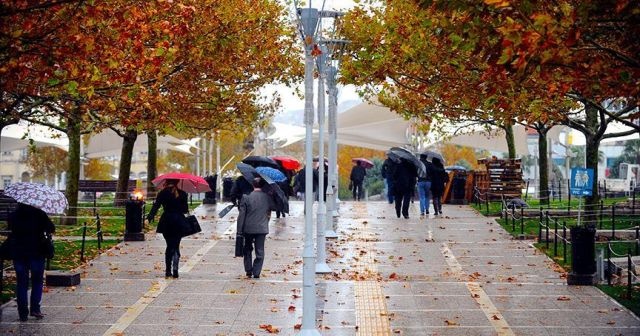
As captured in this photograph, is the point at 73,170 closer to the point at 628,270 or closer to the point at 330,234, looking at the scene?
the point at 330,234

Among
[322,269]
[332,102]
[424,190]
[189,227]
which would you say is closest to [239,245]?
[189,227]

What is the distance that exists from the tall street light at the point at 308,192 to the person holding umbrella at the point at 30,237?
3141 mm

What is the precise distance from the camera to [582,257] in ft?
55.9

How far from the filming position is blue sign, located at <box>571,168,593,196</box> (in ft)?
73.9

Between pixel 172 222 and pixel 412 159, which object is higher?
pixel 412 159

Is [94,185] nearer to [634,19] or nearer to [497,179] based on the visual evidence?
[497,179]

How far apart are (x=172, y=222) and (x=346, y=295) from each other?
333 centimetres

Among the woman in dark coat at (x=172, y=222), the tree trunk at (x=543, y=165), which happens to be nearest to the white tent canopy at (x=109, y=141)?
the tree trunk at (x=543, y=165)

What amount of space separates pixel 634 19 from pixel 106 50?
7299 millimetres

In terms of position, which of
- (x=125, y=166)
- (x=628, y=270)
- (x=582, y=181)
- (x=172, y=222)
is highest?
(x=125, y=166)

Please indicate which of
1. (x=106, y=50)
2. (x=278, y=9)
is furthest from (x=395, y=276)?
(x=278, y=9)

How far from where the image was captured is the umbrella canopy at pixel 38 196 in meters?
13.6

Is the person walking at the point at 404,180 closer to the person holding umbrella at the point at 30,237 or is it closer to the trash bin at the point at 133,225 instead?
the trash bin at the point at 133,225

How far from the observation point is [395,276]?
18609 mm
